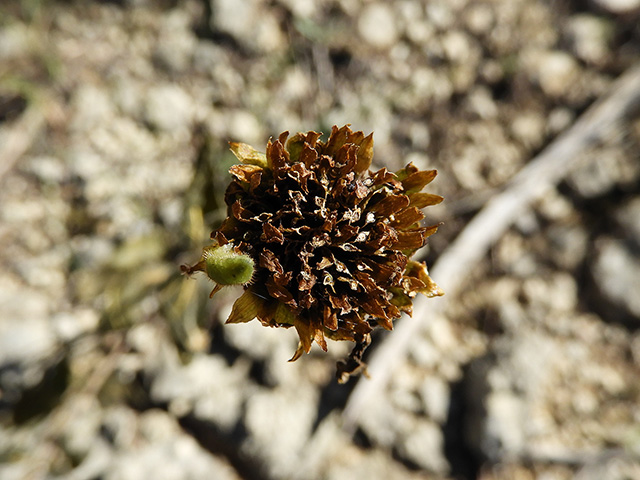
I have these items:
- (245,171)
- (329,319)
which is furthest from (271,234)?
(329,319)

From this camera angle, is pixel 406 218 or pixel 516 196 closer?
pixel 406 218

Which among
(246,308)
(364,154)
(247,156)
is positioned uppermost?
(364,154)

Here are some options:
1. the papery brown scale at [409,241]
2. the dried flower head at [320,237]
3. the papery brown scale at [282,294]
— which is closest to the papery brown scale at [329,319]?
the dried flower head at [320,237]

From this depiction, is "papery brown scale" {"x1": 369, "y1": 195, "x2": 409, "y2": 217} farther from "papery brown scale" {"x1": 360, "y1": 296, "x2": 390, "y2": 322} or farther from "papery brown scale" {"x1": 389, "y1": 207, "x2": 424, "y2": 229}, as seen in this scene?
"papery brown scale" {"x1": 360, "y1": 296, "x2": 390, "y2": 322}

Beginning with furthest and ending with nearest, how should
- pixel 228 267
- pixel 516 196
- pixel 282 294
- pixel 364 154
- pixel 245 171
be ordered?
pixel 516 196 < pixel 364 154 < pixel 245 171 < pixel 282 294 < pixel 228 267

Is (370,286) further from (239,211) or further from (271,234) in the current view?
(239,211)

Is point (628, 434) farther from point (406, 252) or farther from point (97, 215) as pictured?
point (97, 215)

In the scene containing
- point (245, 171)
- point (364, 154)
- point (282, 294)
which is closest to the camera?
point (282, 294)
